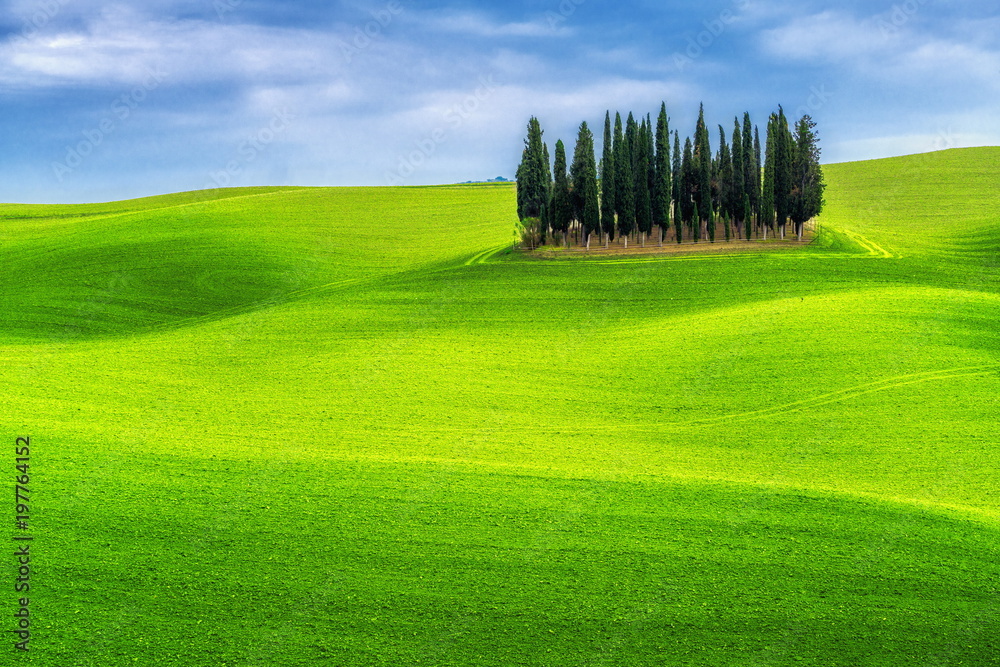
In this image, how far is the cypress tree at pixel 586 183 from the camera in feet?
217

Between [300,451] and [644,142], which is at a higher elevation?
[644,142]

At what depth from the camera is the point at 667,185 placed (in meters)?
66.7

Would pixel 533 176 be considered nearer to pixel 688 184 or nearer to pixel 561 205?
pixel 561 205

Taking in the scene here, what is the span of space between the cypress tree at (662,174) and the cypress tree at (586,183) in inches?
208

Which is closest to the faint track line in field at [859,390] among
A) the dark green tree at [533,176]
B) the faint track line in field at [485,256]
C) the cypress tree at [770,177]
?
the cypress tree at [770,177]

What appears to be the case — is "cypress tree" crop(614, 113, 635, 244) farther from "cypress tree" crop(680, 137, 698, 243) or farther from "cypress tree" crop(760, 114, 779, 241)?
"cypress tree" crop(760, 114, 779, 241)

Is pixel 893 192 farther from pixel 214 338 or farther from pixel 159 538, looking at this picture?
pixel 159 538

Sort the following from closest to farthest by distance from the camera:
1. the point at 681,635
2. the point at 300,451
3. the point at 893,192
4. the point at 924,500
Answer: the point at 681,635
the point at 924,500
the point at 300,451
the point at 893,192

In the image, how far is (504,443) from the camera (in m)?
28.4

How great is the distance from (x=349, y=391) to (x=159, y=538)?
15.9 m

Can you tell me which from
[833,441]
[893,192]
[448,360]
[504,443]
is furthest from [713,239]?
[893,192]

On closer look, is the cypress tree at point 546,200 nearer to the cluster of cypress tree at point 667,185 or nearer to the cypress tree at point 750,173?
the cluster of cypress tree at point 667,185

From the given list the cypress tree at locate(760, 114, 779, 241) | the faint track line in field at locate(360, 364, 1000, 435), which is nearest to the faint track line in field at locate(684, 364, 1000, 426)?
the faint track line in field at locate(360, 364, 1000, 435)

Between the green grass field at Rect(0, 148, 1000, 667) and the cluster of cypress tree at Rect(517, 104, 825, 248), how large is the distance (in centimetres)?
781
